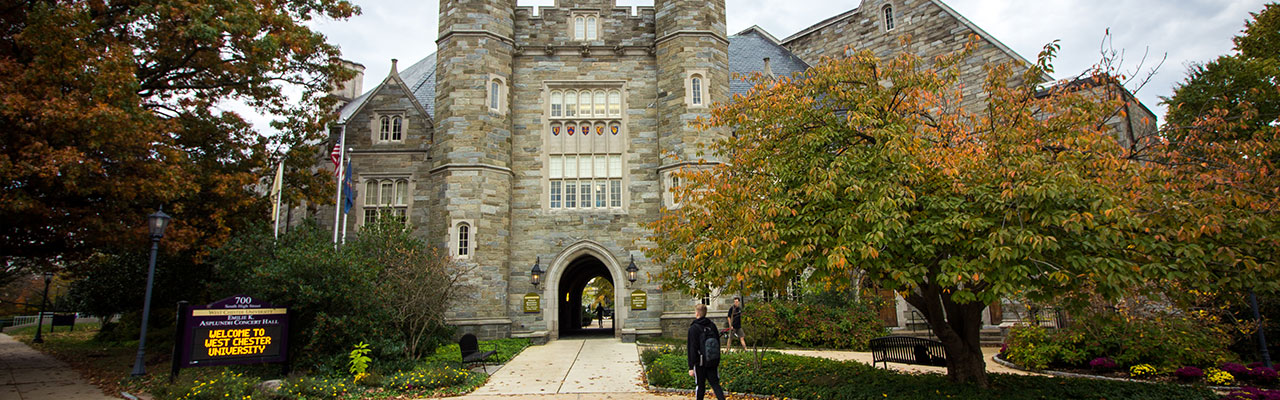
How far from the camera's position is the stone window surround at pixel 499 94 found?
19.8m

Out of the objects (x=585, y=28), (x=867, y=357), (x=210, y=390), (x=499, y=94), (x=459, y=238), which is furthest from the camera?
(x=585, y=28)

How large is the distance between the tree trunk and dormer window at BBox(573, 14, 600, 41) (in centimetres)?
1489

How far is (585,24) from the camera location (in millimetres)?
21641

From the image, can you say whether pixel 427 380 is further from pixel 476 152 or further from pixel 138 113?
pixel 476 152

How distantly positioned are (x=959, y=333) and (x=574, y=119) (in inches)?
550

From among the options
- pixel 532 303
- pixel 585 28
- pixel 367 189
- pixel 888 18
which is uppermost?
pixel 888 18

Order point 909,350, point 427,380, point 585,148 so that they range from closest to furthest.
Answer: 1. point 427,380
2. point 909,350
3. point 585,148

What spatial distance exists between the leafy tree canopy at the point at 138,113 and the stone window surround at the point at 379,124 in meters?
3.17

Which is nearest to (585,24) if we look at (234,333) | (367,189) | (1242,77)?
(367,189)

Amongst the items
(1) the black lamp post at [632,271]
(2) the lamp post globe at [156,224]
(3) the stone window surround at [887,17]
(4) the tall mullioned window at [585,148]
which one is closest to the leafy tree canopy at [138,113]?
(2) the lamp post globe at [156,224]

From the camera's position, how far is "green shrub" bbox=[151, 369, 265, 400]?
9.36 metres

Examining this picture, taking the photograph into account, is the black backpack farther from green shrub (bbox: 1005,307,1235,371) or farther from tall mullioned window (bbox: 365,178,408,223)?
tall mullioned window (bbox: 365,178,408,223)

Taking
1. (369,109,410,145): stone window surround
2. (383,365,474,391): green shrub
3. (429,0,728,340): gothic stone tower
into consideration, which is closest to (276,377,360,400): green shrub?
(383,365,474,391): green shrub

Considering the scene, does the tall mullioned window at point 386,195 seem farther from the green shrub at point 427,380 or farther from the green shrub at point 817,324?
the green shrub at point 817,324
